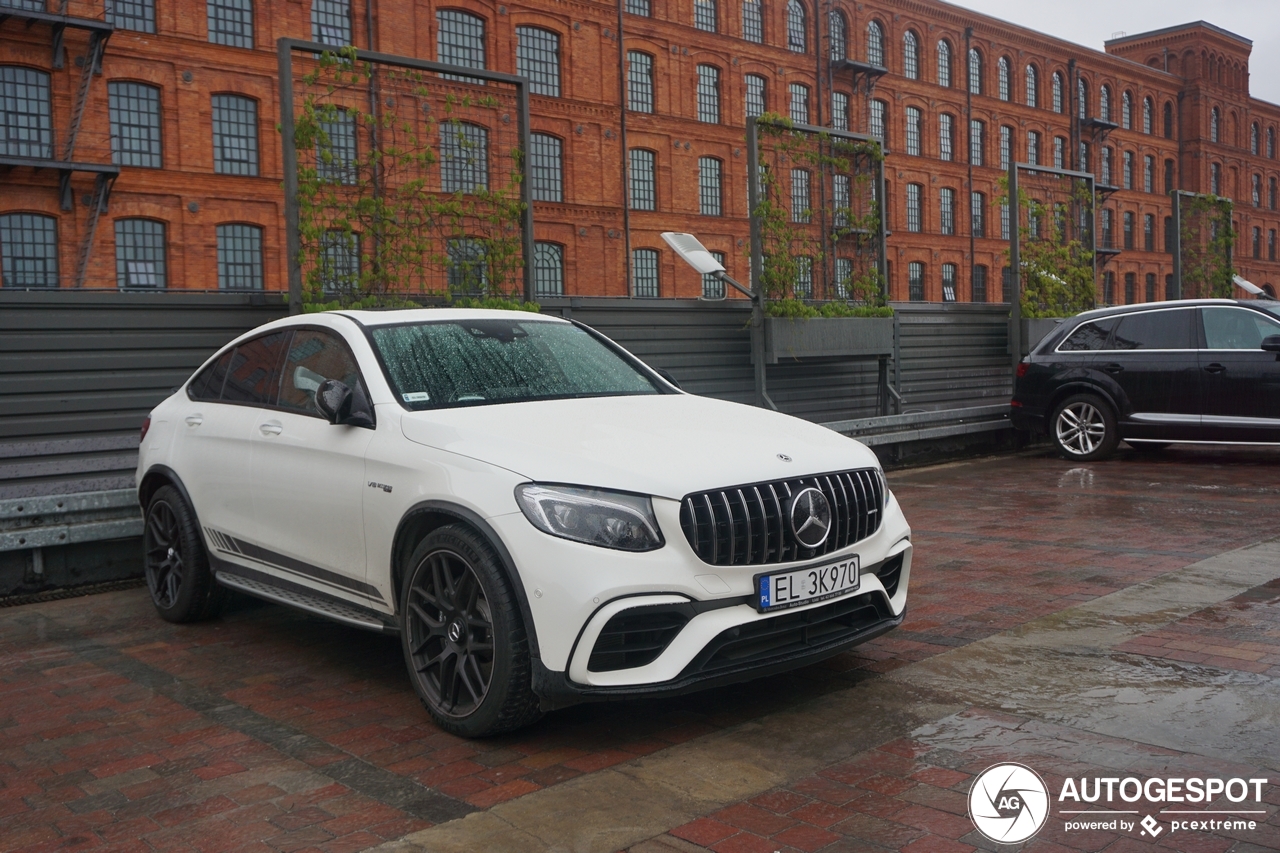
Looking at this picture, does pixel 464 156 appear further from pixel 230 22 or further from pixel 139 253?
pixel 230 22

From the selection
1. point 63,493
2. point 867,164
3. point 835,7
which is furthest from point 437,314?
point 835,7

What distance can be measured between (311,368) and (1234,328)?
409 inches

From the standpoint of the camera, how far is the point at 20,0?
100.0ft

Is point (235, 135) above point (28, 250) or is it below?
above

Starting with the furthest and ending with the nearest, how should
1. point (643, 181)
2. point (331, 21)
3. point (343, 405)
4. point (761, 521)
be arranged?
1. point (643, 181)
2. point (331, 21)
3. point (343, 405)
4. point (761, 521)

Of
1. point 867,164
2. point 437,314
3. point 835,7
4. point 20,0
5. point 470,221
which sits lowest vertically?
point 437,314

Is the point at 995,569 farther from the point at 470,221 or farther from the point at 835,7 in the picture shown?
the point at 835,7

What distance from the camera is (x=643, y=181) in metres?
42.2

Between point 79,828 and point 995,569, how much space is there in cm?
531

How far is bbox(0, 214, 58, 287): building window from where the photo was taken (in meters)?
30.3

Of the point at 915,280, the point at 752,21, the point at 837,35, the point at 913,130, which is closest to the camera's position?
the point at 752,21

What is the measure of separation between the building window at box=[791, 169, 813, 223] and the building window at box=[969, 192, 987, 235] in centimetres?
4207

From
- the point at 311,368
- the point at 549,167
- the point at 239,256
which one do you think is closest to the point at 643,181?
the point at 549,167

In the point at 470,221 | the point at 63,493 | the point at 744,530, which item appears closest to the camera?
the point at 744,530
